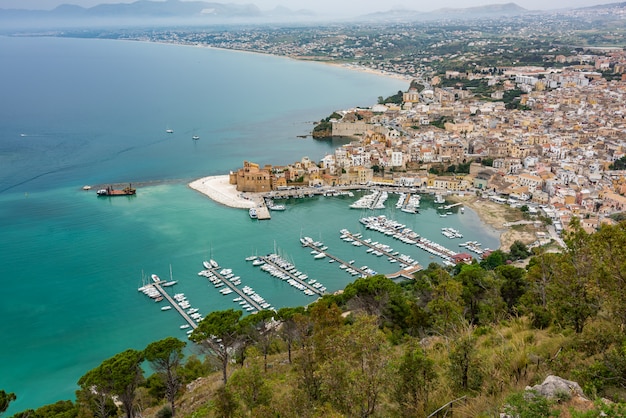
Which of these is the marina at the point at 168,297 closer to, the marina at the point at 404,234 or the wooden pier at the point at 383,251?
the wooden pier at the point at 383,251

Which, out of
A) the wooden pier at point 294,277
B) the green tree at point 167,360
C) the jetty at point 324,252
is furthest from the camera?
the jetty at point 324,252

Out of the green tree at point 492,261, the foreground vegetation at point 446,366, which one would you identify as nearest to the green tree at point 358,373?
the foreground vegetation at point 446,366

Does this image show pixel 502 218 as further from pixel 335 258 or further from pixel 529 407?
pixel 529 407

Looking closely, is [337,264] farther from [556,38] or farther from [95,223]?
[556,38]

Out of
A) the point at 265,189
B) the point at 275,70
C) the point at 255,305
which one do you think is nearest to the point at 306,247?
the point at 255,305

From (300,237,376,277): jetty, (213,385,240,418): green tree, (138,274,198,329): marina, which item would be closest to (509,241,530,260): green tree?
(300,237,376,277): jetty

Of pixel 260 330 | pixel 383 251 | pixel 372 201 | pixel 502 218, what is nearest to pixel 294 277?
pixel 383 251
